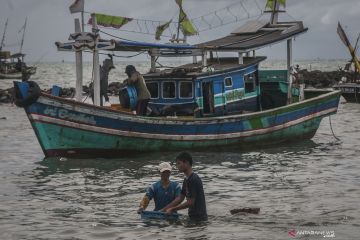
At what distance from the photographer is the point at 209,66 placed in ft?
66.2

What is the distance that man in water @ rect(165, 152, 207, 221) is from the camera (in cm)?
962

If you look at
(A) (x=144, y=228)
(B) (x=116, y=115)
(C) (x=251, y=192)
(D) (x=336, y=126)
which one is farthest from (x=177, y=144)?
(D) (x=336, y=126)

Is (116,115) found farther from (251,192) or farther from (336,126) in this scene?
(336,126)

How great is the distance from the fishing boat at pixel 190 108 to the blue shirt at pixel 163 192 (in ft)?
21.6

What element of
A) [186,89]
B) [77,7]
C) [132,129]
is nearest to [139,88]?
[132,129]

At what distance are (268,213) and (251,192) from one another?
6.82ft

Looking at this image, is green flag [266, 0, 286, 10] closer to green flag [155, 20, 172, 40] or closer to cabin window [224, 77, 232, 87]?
green flag [155, 20, 172, 40]

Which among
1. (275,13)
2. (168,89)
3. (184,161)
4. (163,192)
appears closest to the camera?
(184,161)

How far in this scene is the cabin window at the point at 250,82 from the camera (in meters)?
21.5

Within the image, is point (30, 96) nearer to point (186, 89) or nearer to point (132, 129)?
point (132, 129)

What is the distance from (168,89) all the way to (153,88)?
1.62ft

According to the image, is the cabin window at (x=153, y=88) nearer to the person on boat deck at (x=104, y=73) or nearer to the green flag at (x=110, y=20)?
the person on boat deck at (x=104, y=73)

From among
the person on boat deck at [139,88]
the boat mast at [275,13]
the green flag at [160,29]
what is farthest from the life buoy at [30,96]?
the boat mast at [275,13]

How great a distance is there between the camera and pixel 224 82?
66.3 feet
